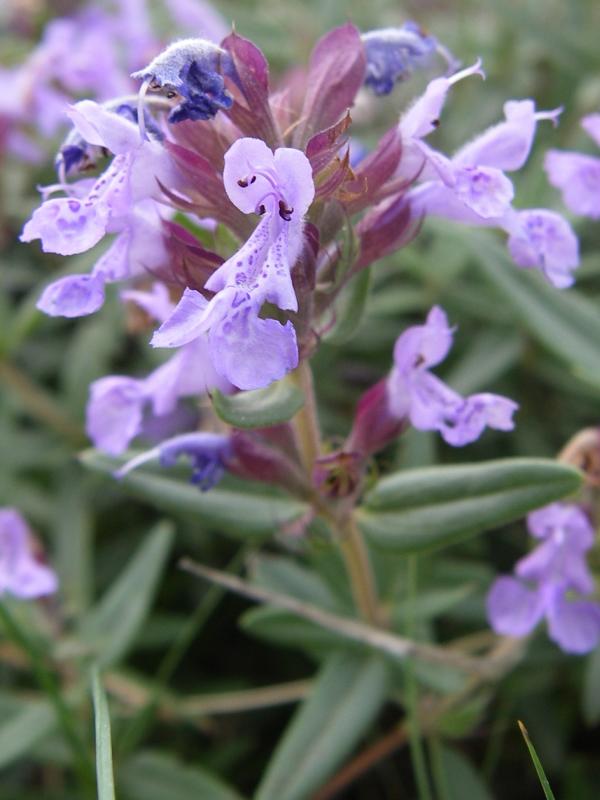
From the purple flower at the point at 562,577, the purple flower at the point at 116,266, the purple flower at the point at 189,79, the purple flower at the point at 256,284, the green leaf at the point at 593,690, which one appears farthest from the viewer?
the green leaf at the point at 593,690

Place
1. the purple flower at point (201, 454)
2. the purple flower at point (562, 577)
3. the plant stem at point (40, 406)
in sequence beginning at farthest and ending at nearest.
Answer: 1. the plant stem at point (40, 406)
2. the purple flower at point (562, 577)
3. the purple flower at point (201, 454)

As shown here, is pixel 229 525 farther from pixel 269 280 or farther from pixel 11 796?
pixel 11 796

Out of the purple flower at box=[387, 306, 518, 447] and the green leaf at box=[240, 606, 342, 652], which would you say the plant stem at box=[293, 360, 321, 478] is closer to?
the purple flower at box=[387, 306, 518, 447]

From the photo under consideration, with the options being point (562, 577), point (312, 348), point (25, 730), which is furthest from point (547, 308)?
point (25, 730)

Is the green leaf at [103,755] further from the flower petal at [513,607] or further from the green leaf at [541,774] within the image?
the flower petal at [513,607]

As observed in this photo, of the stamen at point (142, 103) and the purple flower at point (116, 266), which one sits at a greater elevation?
the stamen at point (142, 103)

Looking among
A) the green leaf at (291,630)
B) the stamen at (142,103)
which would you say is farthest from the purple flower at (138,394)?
the green leaf at (291,630)

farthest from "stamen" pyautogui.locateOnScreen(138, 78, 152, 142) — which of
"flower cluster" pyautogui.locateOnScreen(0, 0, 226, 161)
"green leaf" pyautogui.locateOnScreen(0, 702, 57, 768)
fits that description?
"flower cluster" pyautogui.locateOnScreen(0, 0, 226, 161)

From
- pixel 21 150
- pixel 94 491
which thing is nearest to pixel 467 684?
pixel 94 491
